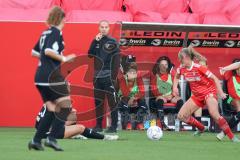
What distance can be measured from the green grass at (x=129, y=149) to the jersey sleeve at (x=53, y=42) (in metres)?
1.40

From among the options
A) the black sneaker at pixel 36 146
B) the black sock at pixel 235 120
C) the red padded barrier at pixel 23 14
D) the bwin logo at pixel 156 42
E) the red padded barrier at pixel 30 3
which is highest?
the red padded barrier at pixel 30 3

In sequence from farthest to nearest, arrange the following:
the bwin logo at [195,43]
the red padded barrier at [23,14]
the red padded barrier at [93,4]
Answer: the red padded barrier at [93,4] < the red padded barrier at [23,14] < the bwin logo at [195,43]

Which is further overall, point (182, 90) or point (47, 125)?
point (182, 90)

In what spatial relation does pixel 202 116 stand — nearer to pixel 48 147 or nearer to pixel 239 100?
pixel 239 100

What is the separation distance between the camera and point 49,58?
409 inches

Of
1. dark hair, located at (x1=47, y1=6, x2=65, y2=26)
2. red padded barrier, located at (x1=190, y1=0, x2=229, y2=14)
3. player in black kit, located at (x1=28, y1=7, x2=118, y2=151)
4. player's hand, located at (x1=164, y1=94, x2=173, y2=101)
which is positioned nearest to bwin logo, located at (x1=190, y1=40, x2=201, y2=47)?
player's hand, located at (x1=164, y1=94, x2=173, y2=101)

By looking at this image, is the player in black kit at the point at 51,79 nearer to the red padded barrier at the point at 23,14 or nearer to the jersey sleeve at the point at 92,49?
the jersey sleeve at the point at 92,49

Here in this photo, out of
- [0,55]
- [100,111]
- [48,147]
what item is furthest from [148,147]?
[0,55]

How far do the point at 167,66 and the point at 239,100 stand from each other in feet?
6.33

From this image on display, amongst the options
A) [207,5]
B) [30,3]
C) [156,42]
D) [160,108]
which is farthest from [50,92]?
[207,5]

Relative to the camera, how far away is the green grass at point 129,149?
9945mm

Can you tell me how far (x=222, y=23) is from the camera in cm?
1875

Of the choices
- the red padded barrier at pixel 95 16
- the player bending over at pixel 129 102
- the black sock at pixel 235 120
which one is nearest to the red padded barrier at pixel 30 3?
the red padded barrier at pixel 95 16

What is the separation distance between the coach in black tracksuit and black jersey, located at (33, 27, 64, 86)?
4940 mm
